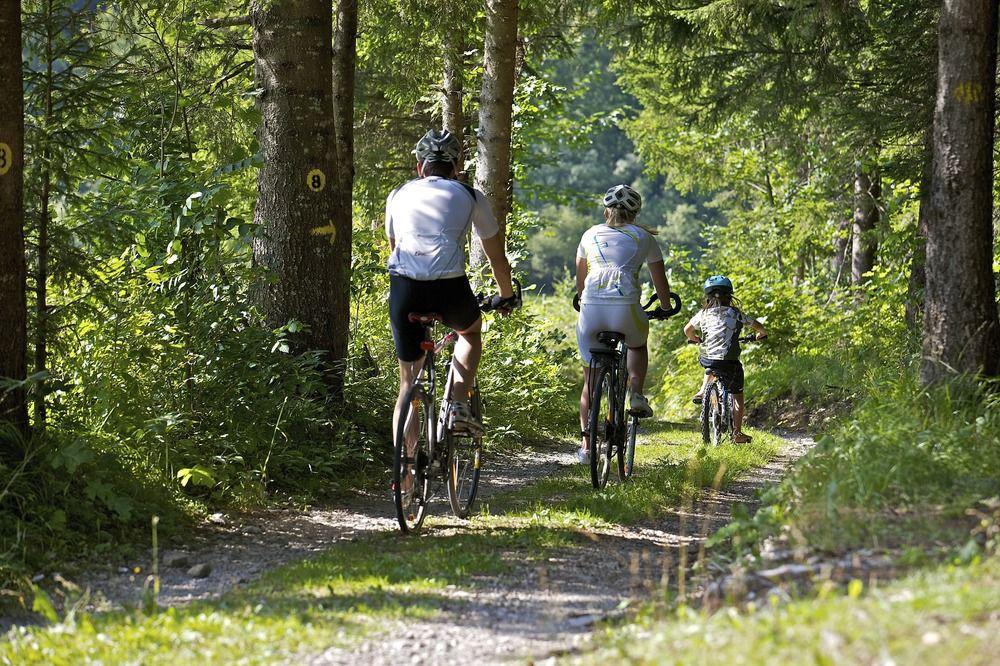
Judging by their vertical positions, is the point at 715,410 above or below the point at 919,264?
below

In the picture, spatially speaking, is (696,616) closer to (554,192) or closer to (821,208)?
(821,208)

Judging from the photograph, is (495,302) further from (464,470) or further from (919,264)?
(919,264)

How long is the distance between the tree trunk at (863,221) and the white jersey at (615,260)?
10291 millimetres

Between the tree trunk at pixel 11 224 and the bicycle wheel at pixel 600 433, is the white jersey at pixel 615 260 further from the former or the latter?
the tree trunk at pixel 11 224

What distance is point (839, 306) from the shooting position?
17375mm

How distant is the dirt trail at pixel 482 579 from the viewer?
4.60 m

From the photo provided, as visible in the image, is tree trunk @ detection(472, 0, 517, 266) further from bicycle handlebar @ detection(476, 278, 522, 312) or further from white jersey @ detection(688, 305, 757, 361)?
bicycle handlebar @ detection(476, 278, 522, 312)

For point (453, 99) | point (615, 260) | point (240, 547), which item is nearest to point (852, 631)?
point (240, 547)

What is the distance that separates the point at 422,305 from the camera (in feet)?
22.7

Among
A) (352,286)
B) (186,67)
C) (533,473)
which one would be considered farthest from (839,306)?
(186,67)

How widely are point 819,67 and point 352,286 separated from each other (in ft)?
22.9

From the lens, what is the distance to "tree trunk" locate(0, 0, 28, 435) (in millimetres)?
6730

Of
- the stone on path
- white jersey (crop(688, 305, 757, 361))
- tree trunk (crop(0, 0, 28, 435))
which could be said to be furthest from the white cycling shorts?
tree trunk (crop(0, 0, 28, 435))

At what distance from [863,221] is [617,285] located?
478 inches
